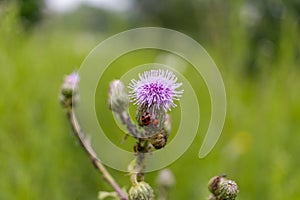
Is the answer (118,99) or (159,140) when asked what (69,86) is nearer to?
(118,99)

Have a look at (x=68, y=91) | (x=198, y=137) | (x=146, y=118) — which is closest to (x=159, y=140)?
(x=146, y=118)

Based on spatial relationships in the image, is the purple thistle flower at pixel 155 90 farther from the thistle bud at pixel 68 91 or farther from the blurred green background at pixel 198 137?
the blurred green background at pixel 198 137

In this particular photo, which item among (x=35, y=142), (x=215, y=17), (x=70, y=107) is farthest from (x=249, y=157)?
(x=70, y=107)

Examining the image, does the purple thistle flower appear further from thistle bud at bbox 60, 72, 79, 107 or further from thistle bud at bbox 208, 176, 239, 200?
thistle bud at bbox 60, 72, 79, 107

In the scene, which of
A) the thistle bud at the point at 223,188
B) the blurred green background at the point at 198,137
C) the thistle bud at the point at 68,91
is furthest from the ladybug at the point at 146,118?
the blurred green background at the point at 198,137

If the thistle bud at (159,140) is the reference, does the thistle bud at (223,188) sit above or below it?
below

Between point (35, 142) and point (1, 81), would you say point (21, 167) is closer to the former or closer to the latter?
point (35, 142)

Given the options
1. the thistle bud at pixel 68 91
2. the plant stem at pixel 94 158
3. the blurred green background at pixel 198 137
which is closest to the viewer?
the plant stem at pixel 94 158
